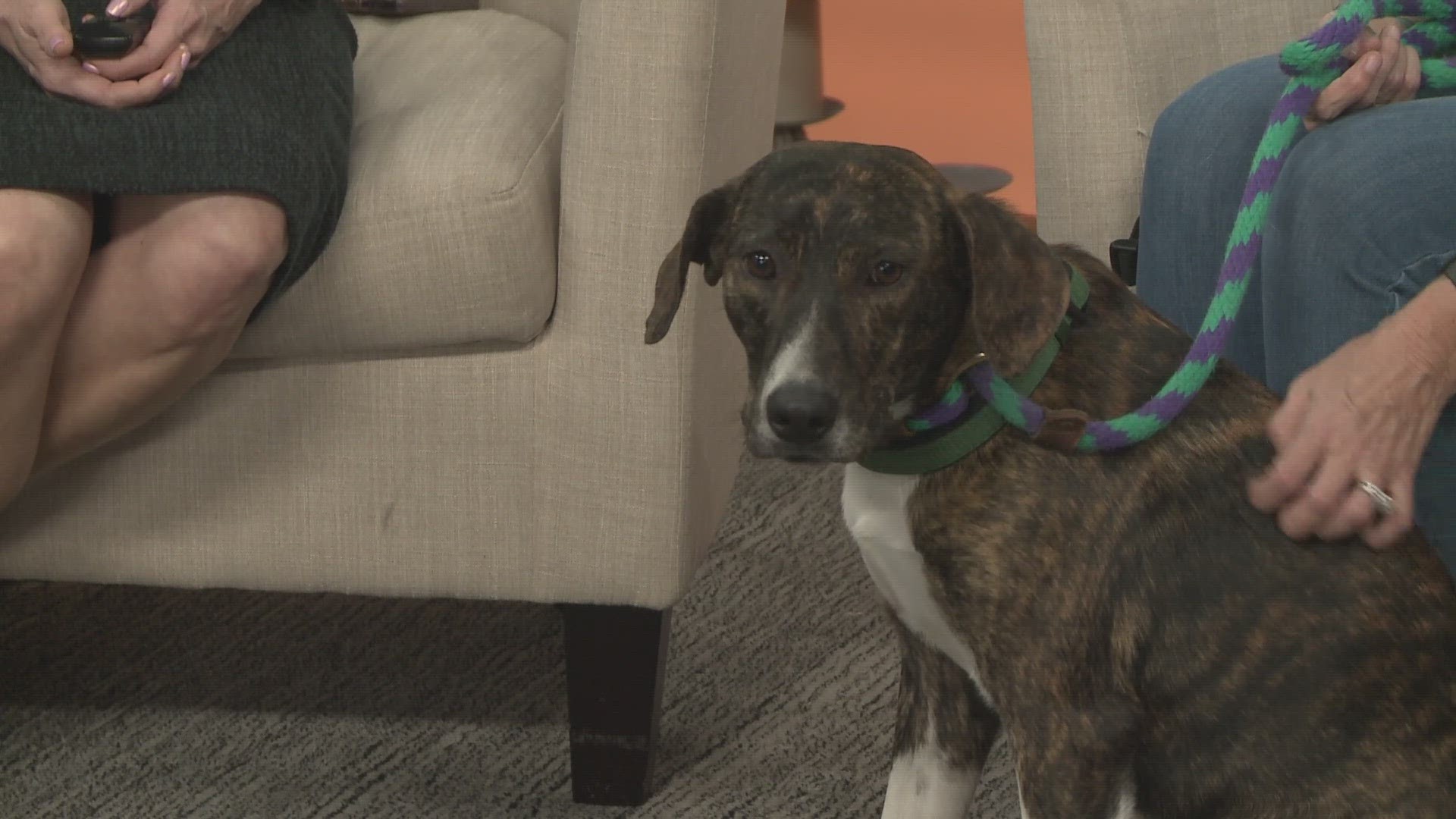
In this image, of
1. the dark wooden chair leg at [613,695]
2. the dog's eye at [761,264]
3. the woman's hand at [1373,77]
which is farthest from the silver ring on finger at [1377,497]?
the dark wooden chair leg at [613,695]

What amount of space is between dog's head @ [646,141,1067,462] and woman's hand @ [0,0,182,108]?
604 millimetres

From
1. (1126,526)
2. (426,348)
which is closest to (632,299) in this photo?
(426,348)

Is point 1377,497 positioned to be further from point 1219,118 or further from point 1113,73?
point 1113,73

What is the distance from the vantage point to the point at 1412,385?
4.14 ft

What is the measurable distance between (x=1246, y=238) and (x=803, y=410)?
0.40 metres

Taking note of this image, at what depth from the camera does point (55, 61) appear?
1.56m

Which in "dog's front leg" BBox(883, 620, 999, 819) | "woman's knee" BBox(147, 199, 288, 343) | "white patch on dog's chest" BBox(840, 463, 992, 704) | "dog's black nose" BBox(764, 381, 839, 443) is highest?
"dog's black nose" BBox(764, 381, 839, 443)

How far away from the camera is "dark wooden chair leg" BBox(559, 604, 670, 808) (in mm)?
1795

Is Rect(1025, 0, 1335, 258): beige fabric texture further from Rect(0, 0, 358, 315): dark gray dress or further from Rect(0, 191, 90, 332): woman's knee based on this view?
Rect(0, 191, 90, 332): woman's knee

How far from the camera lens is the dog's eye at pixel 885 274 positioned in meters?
1.28

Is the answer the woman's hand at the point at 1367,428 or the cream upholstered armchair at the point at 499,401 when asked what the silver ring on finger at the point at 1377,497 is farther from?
the cream upholstered armchair at the point at 499,401

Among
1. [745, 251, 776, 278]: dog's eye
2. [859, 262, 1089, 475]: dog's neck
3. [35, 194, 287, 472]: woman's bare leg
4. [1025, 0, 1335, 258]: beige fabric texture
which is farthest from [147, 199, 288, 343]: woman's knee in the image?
[1025, 0, 1335, 258]: beige fabric texture

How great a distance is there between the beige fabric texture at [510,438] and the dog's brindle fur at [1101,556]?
1.15ft

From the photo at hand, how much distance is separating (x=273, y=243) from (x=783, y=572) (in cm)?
→ 99
